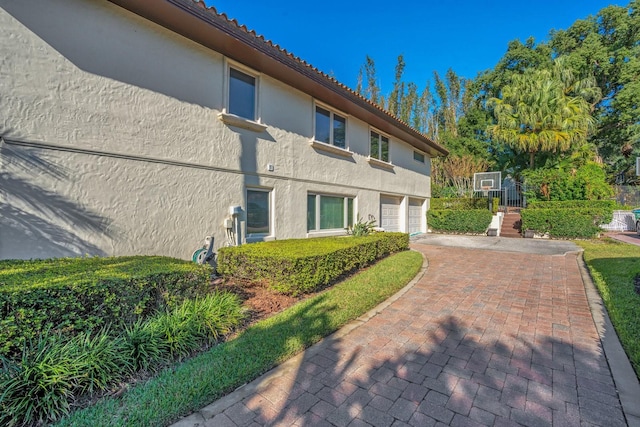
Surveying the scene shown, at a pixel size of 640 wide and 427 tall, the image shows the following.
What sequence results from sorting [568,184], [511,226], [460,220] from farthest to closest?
[511,226]
[568,184]
[460,220]

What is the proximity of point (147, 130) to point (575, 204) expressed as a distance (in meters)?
20.4

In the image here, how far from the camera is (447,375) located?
309 cm

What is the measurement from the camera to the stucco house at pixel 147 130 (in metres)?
4.59

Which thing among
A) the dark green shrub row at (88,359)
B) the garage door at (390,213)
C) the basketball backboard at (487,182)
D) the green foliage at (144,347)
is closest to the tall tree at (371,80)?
the basketball backboard at (487,182)

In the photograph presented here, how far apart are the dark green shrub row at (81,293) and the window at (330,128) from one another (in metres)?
6.96

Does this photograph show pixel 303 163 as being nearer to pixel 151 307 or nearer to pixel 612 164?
pixel 151 307

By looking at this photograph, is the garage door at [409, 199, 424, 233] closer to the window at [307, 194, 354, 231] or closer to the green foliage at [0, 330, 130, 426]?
the window at [307, 194, 354, 231]

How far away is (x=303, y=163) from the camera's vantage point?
911 cm

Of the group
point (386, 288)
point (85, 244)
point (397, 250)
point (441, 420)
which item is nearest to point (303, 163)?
point (397, 250)

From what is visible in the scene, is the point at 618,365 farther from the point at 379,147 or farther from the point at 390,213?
the point at 390,213

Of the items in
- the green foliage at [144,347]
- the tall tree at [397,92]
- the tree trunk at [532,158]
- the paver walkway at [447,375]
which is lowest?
the paver walkway at [447,375]

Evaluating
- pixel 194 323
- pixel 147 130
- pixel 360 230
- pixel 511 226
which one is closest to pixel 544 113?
pixel 511 226

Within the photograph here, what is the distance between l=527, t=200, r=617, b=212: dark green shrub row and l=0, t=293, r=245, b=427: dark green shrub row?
18.8m

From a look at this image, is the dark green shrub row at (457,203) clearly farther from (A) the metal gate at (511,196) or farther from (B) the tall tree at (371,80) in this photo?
(B) the tall tree at (371,80)
